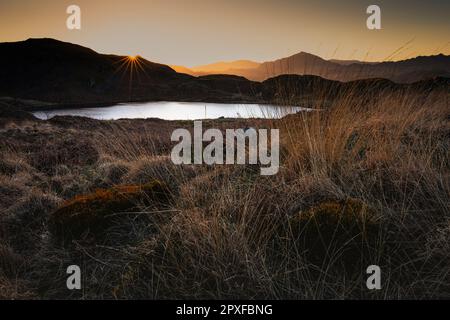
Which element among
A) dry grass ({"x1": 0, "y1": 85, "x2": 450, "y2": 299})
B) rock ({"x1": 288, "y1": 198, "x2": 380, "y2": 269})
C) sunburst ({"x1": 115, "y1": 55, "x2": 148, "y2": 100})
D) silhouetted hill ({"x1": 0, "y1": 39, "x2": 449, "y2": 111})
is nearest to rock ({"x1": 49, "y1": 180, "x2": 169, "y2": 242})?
dry grass ({"x1": 0, "y1": 85, "x2": 450, "y2": 299})

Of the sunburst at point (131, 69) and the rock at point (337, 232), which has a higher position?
the sunburst at point (131, 69)

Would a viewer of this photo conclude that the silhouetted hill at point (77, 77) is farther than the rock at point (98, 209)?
Yes

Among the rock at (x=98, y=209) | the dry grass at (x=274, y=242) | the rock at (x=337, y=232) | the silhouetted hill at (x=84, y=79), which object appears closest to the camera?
the dry grass at (x=274, y=242)

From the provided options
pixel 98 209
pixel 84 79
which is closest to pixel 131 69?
pixel 84 79

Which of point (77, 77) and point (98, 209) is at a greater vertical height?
point (77, 77)

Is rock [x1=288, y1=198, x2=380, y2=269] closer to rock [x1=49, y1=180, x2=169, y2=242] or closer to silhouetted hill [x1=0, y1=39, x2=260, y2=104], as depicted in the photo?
rock [x1=49, y1=180, x2=169, y2=242]

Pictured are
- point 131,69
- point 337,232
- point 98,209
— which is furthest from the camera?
point 131,69

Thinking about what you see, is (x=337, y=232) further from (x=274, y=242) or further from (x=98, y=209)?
(x=98, y=209)

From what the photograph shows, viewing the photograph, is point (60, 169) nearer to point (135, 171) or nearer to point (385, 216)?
point (135, 171)

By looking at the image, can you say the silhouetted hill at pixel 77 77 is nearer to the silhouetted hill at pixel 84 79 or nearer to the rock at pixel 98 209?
the silhouetted hill at pixel 84 79

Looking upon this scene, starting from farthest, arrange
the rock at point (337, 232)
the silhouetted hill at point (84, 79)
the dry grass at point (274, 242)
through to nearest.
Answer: the silhouetted hill at point (84, 79) → the rock at point (337, 232) → the dry grass at point (274, 242)

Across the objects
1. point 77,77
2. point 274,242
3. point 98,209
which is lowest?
point 274,242

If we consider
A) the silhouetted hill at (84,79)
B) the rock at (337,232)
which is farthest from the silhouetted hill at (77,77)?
the rock at (337,232)

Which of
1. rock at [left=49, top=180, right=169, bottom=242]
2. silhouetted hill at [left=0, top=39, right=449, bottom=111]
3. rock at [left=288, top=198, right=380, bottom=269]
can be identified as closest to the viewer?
rock at [left=288, top=198, right=380, bottom=269]
